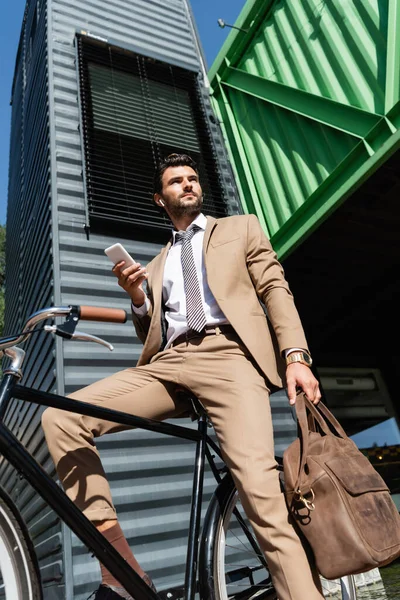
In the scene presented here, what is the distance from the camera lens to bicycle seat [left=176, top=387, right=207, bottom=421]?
2.22m

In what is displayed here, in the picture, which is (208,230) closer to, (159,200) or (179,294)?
(179,294)

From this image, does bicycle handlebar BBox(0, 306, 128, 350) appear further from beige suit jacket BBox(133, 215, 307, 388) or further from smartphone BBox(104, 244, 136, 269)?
beige suit jacket BBox(133, 215, 307, 388)

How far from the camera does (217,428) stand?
2.02 meters

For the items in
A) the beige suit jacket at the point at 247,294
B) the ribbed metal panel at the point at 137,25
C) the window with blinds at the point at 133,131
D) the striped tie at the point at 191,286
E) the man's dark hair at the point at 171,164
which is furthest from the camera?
the ribbed metal panel at the point at 137,25

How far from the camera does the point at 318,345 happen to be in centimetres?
839

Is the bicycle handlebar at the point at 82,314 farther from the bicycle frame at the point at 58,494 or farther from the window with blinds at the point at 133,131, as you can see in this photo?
the window with blinds at the point at 133,131

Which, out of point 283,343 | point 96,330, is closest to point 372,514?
point 283,343

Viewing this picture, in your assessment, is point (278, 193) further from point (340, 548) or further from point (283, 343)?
point (340, 548)

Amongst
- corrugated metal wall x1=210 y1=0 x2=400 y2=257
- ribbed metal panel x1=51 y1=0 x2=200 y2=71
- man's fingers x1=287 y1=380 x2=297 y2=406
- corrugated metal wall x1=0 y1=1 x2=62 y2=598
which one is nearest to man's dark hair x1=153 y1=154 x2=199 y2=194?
man's fingers x1=287 y1=380 x2=297 y2=406

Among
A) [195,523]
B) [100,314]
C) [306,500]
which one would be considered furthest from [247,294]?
[195,523]

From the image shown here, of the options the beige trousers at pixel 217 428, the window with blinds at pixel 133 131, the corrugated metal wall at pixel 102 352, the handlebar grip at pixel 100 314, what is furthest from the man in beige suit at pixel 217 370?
the window with blinds at pixel 133 131

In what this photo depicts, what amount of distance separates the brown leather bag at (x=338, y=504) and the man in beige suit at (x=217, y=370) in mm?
73

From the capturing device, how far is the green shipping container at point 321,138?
14.5 feet

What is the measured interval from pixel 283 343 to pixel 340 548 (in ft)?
2.69
